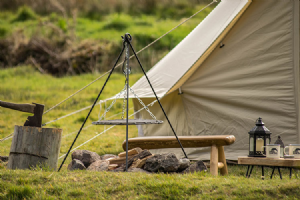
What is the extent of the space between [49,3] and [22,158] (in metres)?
12.2

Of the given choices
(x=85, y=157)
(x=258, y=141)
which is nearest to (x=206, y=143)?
(x=258, y=141)

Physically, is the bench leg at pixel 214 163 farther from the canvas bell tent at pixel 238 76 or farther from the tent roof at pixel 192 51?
the tent roof at pixel 192 51

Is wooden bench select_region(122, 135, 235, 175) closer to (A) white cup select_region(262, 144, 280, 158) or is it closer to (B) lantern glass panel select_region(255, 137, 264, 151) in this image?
(B) lantern glass panel select_region(255, 137, 264, 151)

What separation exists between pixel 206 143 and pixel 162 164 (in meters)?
0.59

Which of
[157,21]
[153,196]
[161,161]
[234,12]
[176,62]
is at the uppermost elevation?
[157,21]

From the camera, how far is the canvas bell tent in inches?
165

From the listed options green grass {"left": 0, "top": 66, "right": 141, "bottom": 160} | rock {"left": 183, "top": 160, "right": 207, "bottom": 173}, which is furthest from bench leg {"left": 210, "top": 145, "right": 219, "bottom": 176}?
green grass {"left": 0, "top": 66, "right": 141, "bottom": 160}

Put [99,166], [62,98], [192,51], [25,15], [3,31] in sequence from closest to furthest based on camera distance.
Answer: [99,166] → [192,51] → [62,98] → [3,31] → [25,15]

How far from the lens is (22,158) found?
334 centimetres

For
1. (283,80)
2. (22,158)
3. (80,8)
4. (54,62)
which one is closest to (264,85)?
(283,80)

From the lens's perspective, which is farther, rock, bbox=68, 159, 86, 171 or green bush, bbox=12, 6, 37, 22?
green bush, bbox=12, 6, 37, 22

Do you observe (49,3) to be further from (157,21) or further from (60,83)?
(60,83)

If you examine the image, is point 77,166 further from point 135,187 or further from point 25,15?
point 25,15

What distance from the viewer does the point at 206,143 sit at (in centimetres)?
379
